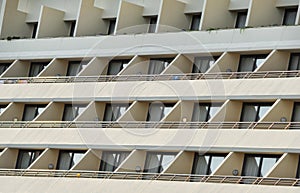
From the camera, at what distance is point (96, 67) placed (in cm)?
7025

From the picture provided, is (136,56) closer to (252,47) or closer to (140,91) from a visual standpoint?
(140,91)

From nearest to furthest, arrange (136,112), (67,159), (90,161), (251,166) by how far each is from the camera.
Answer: (251,166), (90,161), (136,112), (67,159)

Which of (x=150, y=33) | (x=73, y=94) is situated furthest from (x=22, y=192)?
(x=150, y=33)

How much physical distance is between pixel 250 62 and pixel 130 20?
32.9 ft

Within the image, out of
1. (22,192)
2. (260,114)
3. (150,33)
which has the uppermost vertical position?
(150,33)

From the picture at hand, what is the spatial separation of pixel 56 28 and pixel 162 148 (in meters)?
15.9

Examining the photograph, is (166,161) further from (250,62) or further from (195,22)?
(195,22)

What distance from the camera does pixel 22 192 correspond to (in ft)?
214

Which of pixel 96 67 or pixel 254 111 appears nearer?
pixel 254 111

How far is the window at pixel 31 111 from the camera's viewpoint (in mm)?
72188

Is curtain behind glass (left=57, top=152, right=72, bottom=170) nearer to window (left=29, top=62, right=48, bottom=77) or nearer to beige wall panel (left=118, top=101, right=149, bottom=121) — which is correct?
beige wall panel (left=118, top=101, right=149, bottom=121)

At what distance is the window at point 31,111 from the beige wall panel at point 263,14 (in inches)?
598

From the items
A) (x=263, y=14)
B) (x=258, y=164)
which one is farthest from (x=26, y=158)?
(x=263, y=14)

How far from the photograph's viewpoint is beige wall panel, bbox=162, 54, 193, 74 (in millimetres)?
66000
